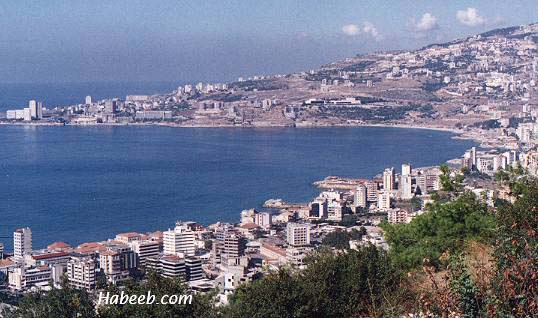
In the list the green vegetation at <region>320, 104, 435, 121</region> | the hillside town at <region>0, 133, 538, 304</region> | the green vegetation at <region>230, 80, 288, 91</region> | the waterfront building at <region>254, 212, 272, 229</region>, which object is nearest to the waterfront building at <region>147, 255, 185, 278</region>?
the hillside town at <region>0, 133, 538, 304</region>

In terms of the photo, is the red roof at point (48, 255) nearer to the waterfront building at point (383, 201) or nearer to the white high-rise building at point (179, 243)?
the white high-rise building at point (179, 243)

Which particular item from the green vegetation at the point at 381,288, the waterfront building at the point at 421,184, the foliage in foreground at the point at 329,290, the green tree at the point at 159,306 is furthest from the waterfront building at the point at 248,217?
the green tree at the point at 159,306

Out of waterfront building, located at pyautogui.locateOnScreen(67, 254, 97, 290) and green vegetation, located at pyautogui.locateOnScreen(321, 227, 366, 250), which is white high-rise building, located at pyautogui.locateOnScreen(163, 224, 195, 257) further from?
green vegetation, located at pyautogui.locateOnScreen(321, 227, 366, 250)

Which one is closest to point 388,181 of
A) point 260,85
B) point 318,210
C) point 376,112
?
point 318,210

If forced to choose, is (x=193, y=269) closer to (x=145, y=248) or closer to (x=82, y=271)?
(x=82, y=271)

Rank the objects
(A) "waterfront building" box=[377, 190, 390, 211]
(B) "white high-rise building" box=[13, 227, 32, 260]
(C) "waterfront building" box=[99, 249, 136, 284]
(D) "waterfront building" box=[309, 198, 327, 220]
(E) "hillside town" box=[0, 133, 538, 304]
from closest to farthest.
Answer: (E) "hillside town" box=[0, 133, 538, 304] → (C) "waterfront building" box=[99, 249, 136, 284] → (B) "white high-rise building" box=[13, 227, 32, 260] → (D) "waterfront building" box=[309, 198, 327, 220] → (A) "waterfront building" box=[377, 190, 390, 211]
